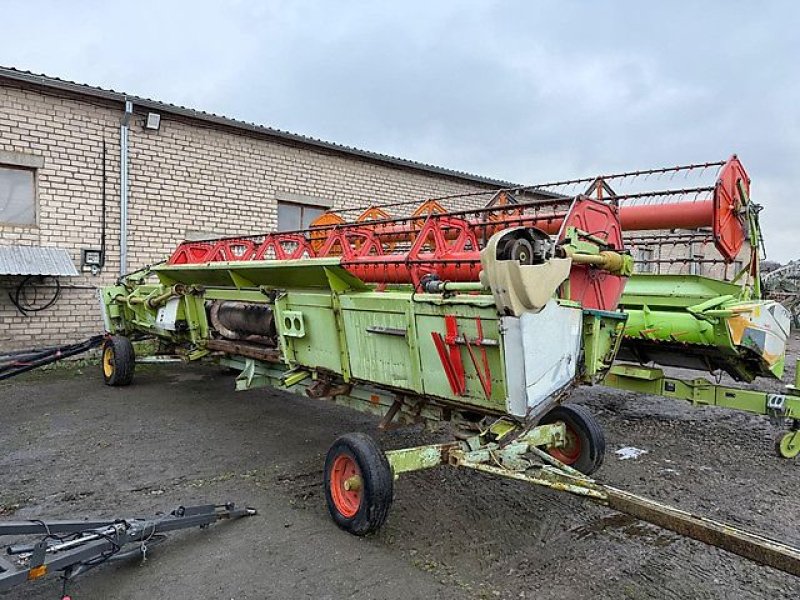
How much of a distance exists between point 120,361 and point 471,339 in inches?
214

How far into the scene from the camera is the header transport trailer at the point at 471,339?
2646 mm

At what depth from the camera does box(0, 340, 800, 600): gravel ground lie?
2.67 metres

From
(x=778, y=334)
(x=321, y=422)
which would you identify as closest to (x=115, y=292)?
(x=321, y=422)

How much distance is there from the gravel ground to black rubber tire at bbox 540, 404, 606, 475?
0.33 metres

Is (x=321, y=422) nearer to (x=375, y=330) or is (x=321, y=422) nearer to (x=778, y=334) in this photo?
(x=375, y=330)

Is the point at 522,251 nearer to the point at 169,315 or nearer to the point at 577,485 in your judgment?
the point at 577,485

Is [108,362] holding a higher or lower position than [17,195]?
lower

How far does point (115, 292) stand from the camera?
7.19 meters

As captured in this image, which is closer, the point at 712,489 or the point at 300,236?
the point at 712,489

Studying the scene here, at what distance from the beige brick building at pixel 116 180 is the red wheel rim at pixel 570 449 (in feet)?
25.2

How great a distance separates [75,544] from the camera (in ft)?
7.79

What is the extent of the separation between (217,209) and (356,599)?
8802 mm

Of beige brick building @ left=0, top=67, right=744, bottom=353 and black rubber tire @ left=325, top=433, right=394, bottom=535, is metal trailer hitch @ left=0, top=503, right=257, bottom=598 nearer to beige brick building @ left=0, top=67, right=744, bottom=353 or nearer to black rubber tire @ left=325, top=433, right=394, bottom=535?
black rubber tire @ left=325, top=433, right=394, bottom=535

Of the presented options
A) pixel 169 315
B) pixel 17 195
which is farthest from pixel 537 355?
pixel 17 195
